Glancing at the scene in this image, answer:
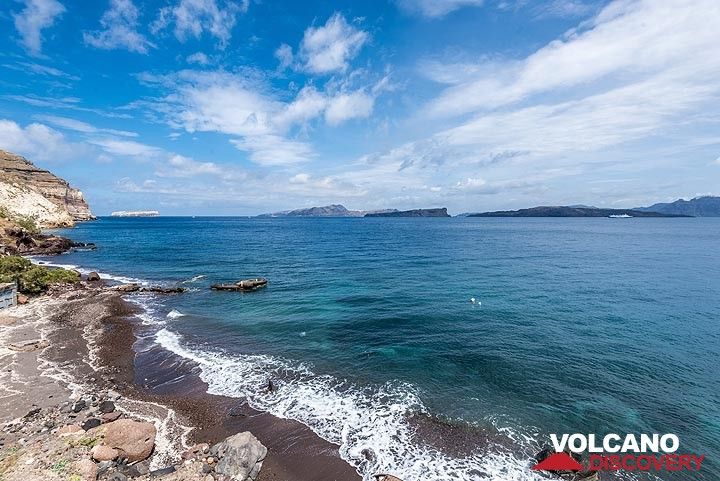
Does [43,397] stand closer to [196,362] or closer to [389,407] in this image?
[196,362]

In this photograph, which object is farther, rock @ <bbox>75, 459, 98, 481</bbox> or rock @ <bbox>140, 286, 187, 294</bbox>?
rock @ <bbox>140, 286, 187, 294</bbox>

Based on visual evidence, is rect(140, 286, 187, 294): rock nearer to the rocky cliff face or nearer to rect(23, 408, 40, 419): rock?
rect(23, 408, 40, 419): rock

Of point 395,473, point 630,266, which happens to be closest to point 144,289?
point 395,473

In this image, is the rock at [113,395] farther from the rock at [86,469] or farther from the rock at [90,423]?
A: the rock at [86,469]
